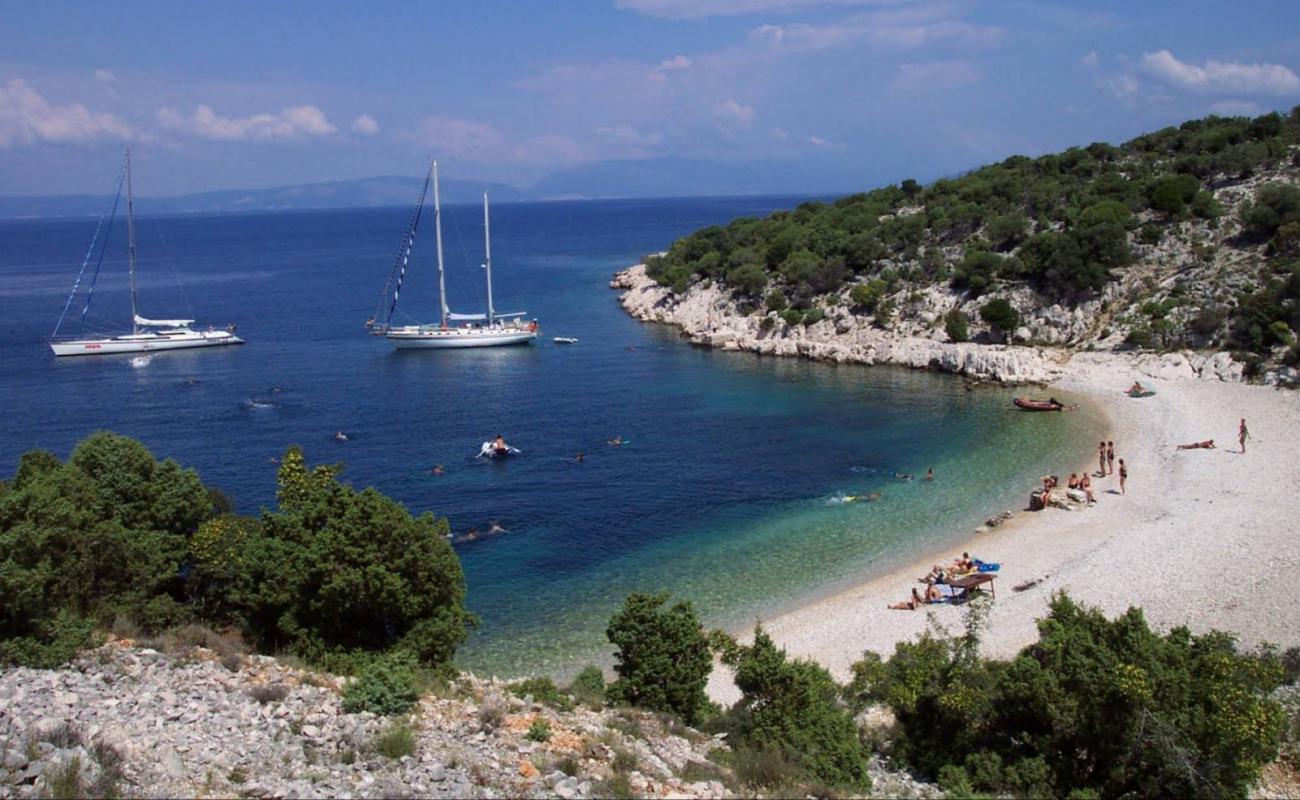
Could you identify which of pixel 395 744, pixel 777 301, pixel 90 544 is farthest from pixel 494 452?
pixel 777 301

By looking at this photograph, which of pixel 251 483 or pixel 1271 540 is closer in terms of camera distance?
pixel 1271 540

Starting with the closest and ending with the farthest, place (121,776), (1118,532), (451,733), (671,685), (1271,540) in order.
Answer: (121,776), (451,733), (671,685), (1271,540), (1118,532)

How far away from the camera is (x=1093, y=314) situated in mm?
61719

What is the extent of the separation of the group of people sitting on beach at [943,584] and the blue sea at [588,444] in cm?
265

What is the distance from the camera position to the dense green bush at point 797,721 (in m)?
16.0

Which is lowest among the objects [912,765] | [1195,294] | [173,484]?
[912,765]

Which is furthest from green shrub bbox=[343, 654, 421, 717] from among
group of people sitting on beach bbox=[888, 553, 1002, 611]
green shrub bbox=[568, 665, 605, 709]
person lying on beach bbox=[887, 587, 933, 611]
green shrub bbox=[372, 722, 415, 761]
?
group of people sitting on beach bbox=[888, 553, 1002, 611]

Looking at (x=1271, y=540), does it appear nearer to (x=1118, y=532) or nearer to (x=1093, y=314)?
(x=1118, y=532)

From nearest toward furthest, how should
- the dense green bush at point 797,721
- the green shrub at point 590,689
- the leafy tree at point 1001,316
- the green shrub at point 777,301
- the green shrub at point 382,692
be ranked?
the green shrub at point 382,692
the dense green bush at point 797,721
the green shrub at point 590,689
the leafy tree at point 1001,316
the green shrub at point 777,301

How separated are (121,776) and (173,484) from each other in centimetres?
1279

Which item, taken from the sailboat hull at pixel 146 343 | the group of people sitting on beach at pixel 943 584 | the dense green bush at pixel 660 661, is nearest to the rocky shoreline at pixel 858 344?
the group of people sitting on beach at pixel 943 584

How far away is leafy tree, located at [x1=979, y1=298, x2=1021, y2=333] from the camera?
2419 inches

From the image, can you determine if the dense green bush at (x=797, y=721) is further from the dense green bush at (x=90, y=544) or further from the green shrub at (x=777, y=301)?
the green shrub at (x=777, y=301)

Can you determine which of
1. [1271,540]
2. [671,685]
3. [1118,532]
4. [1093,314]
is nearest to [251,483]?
[671,685]
